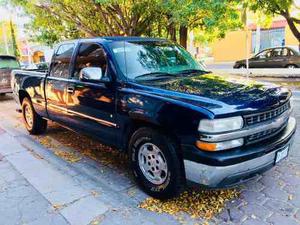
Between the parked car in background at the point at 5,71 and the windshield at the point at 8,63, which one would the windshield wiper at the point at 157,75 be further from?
the windshield at the point at 8,63

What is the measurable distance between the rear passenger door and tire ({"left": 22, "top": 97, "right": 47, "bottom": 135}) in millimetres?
875

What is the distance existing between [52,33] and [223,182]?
13869 millimetres

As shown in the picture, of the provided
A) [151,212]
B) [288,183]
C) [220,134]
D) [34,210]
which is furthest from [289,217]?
[34,210]

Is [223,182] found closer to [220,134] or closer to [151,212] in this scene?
[220,134]

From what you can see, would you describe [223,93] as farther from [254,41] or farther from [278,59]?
[254,41]

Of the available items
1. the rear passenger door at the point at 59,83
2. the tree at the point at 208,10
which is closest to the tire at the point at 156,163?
the rear passenger door at the point at 59,83

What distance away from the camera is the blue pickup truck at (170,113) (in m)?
3.05

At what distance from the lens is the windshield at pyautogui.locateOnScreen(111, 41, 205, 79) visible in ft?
13.5

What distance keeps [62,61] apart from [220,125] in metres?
3.29

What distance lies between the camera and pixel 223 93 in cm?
336

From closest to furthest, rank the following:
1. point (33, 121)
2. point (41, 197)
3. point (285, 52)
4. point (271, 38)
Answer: point (41, 197)
point (33, 121)
point (285, 52)
point (271, 38)

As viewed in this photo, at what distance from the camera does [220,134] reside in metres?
3.00

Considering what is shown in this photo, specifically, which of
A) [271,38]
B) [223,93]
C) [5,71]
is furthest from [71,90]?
[271,38]

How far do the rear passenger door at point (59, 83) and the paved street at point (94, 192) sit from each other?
25.9 inches
